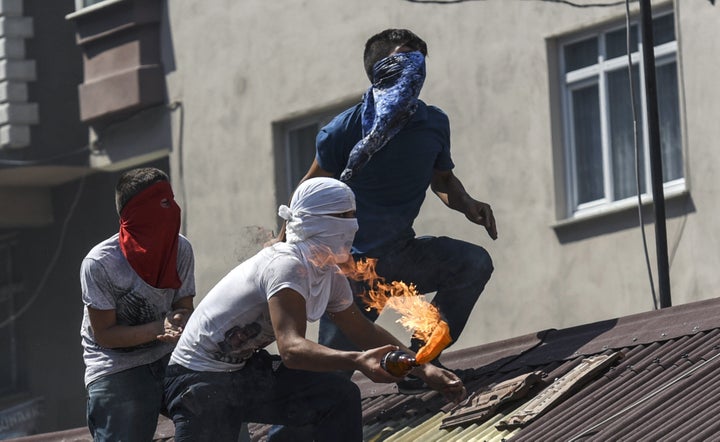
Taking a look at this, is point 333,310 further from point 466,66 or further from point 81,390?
point 81,390

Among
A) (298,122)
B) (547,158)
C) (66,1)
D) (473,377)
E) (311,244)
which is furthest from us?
(66,1)

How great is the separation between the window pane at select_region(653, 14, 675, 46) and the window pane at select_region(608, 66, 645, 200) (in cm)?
50

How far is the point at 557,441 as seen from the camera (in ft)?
26.1

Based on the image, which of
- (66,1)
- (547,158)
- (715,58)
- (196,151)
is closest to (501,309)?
(547,158)

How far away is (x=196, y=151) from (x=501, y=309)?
15.0ft

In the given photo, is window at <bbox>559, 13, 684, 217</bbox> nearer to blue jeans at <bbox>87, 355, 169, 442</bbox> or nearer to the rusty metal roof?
the rusty metal roof

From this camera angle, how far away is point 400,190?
30.8 feet

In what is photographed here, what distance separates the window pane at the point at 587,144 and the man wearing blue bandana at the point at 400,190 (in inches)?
267

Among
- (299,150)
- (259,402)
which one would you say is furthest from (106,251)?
(299,150)

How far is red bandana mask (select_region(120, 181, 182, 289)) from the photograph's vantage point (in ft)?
27.4

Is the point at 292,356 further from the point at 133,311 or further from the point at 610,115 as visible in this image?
the point at 610,115

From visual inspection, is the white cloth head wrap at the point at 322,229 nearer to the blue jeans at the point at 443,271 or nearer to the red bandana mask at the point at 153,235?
the red bandana mask at the point at 153,235

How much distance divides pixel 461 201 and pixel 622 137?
667 centimetres

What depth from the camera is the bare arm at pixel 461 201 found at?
945 cm
